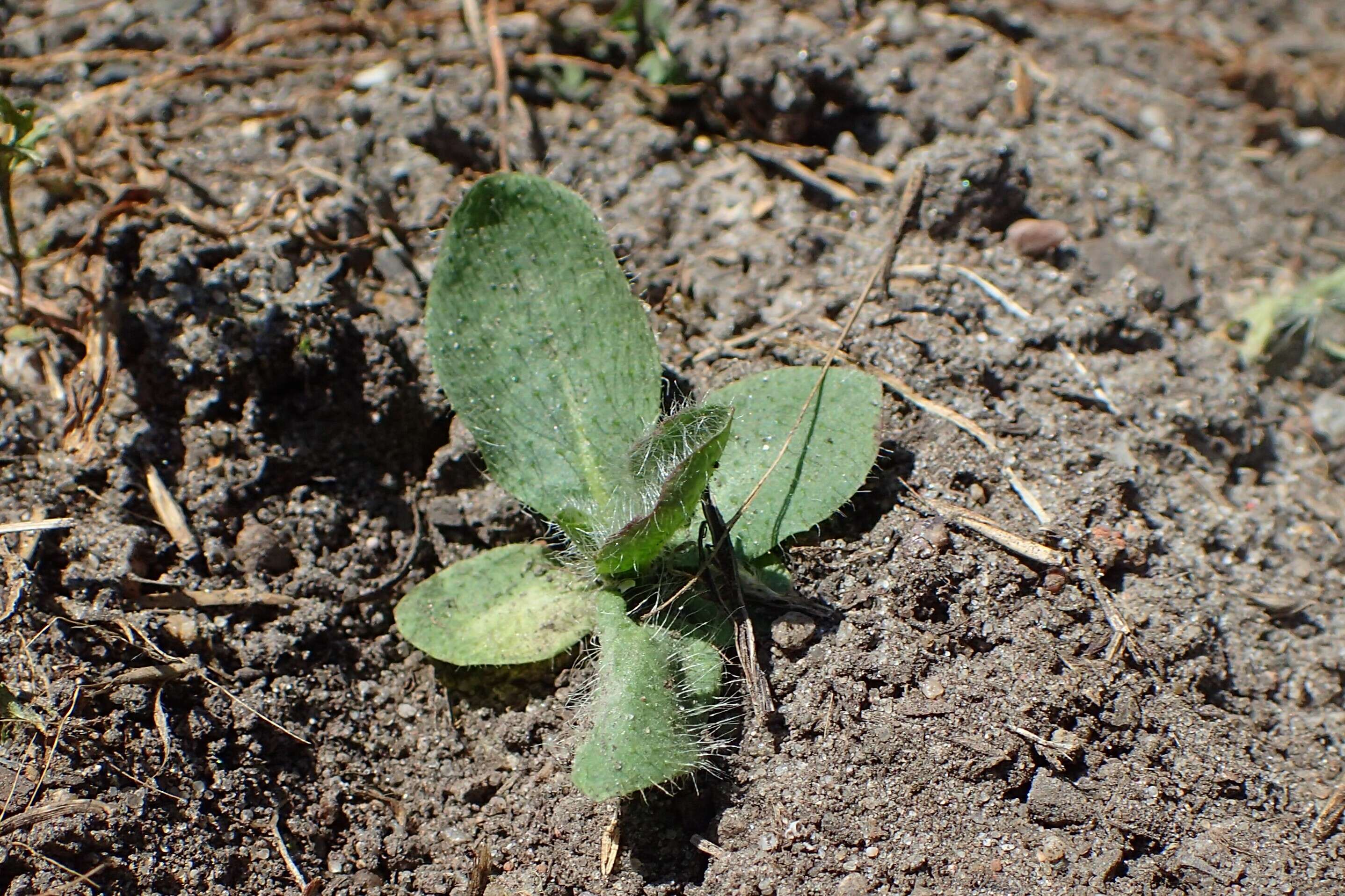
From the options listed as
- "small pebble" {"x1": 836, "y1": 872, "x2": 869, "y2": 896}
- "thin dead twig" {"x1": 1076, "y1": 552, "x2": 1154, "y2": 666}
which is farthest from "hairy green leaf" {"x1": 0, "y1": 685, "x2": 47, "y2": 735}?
"thin dead twig" {"x1": 1076, "y1": 552, "x2": 1154, "y2": 666}

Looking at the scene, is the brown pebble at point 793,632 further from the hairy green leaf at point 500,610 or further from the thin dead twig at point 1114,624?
the thin dead twig at point 1114,624

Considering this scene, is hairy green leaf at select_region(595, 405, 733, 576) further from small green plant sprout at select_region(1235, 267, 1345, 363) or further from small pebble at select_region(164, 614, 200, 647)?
small green plant sprout at select_region(1235, 267, 1345, 363)

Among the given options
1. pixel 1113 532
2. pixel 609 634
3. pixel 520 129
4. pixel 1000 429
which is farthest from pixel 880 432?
pixel 520 129

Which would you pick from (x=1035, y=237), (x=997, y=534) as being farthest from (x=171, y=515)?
(x=1035, y=237)

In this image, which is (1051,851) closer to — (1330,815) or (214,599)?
(1330,815)

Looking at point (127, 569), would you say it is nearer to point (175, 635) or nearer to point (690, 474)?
point (175, 635)

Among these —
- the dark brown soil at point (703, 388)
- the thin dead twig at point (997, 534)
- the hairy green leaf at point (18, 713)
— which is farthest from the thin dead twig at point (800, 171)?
the hairy green leaf at point (18, 713)
